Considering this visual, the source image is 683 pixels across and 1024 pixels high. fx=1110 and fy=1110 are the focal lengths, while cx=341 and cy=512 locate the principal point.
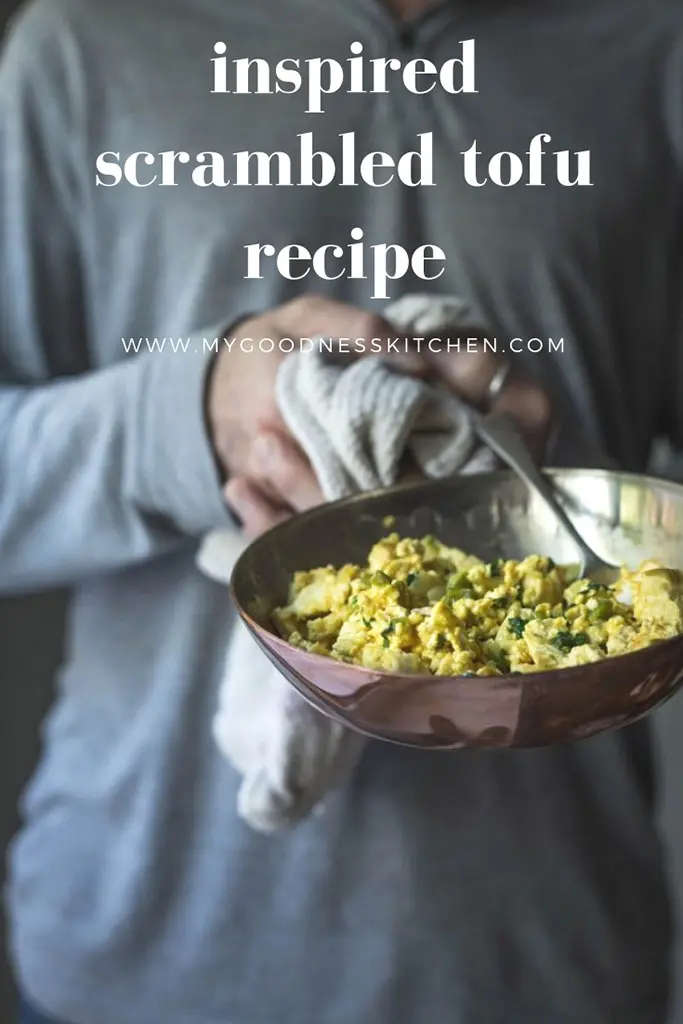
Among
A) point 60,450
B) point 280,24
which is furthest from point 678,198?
point 60,450

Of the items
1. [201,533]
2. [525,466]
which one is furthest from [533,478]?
[201,533]

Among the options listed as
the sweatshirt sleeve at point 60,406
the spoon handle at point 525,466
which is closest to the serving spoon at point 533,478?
the spoon handle at point 525,466

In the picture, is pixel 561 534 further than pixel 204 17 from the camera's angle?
No

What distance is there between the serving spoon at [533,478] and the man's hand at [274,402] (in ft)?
0.07

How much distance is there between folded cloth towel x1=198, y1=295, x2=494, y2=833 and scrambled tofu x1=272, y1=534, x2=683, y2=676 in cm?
3

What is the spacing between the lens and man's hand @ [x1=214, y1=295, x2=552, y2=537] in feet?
1.23

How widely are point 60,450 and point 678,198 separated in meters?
0.29

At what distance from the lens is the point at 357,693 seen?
0.27 meters

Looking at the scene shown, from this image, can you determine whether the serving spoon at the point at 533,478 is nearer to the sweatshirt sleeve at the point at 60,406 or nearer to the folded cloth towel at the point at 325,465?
the folded cloth towel at the point at 325,465

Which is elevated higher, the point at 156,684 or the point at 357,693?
the point at 357,693

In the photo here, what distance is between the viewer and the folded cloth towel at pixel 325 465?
35 cm

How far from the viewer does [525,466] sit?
0.35 metres

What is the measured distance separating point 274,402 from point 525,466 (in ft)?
0.30

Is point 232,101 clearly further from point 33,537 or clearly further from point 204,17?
point 33,537
